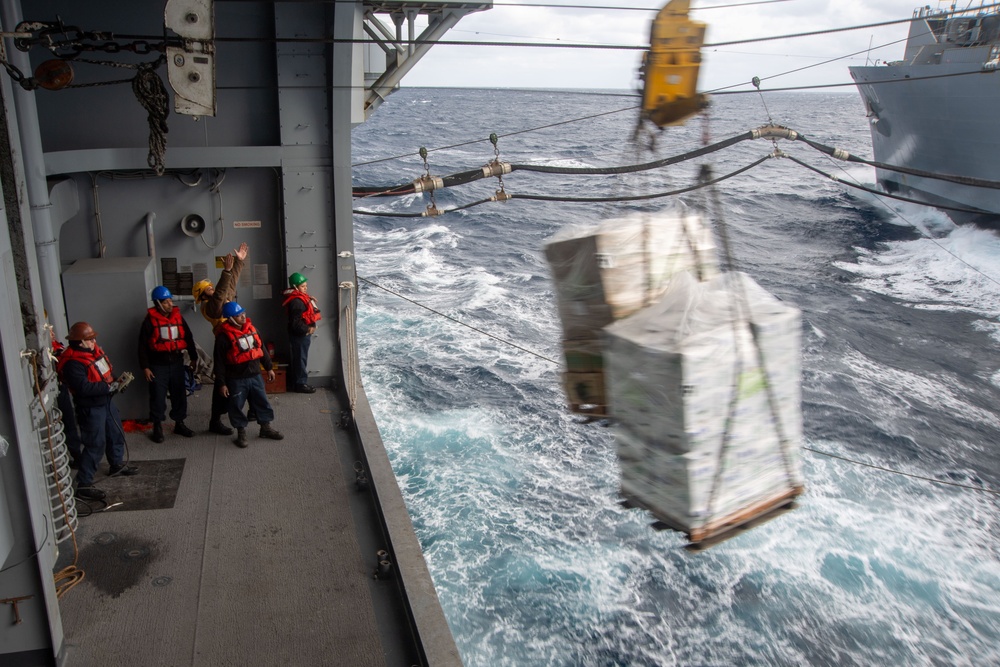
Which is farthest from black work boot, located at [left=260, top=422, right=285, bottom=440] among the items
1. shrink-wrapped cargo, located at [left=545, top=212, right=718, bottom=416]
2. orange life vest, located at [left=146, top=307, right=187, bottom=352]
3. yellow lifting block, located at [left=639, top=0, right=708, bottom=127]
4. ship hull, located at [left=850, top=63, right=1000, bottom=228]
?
ship hull, located at [left=850, top=63, right=1000, bottom=228]

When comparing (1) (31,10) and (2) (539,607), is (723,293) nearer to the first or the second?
(2) (539,607)

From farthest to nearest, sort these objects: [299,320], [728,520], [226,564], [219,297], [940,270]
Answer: [940,270]
[299,320]
[219,297]
[226,564]
[728,520]

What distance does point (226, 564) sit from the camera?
589 cm

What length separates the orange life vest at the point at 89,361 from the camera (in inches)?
253

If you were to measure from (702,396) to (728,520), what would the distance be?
28.4 inches

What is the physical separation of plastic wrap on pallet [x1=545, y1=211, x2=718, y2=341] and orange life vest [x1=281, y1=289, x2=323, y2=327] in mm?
5238

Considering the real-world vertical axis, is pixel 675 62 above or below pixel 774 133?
above

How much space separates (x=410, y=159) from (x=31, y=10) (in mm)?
34328

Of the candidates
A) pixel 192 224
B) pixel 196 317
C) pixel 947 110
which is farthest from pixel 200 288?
pixel 947 110

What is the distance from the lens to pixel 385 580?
18.8ft

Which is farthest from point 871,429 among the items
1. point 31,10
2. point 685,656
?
point 31,10

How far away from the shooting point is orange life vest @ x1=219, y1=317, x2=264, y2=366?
7383 millimetres

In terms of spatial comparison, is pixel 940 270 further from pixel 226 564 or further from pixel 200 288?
pixel 226 564

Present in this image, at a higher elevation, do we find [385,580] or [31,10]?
[31,10]
